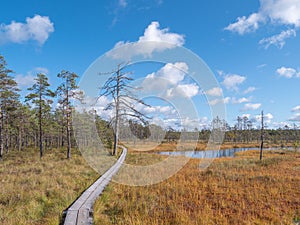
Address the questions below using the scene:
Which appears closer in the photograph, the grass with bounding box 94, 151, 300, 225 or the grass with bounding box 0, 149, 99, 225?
the grass with bounding box 0, 149, 99, 225

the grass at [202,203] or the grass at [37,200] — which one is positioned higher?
the grass at [37,200]

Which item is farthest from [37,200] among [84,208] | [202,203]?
[202,203]

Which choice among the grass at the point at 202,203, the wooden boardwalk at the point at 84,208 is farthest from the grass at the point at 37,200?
the grass at the point at 202,203

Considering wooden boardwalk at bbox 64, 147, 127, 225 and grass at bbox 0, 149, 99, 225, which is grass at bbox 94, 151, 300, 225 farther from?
grass at bbox 0, 149, 99, 225

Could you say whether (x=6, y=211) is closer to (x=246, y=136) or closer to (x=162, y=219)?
(x=162, y=219)

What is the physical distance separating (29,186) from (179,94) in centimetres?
788

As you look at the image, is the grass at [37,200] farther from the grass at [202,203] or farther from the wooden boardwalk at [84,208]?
the grass at [202,203]

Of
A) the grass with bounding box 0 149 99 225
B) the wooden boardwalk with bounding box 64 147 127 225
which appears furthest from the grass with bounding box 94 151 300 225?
the grass with bounding box 0 149 99 225

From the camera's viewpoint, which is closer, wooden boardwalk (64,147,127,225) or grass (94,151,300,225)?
wooden boardwalk (64,147,127,225)

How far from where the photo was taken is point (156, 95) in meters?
10.8

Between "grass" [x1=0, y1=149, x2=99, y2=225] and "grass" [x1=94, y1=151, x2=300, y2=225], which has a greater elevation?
"grass" [x1=0, y1=149, x2=99, y2=225]

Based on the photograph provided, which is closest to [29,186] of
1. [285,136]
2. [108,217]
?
[108,217]

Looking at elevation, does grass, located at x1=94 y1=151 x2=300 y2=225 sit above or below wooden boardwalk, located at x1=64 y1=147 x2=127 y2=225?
below

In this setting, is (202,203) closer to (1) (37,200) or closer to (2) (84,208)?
(2) (84,208)
